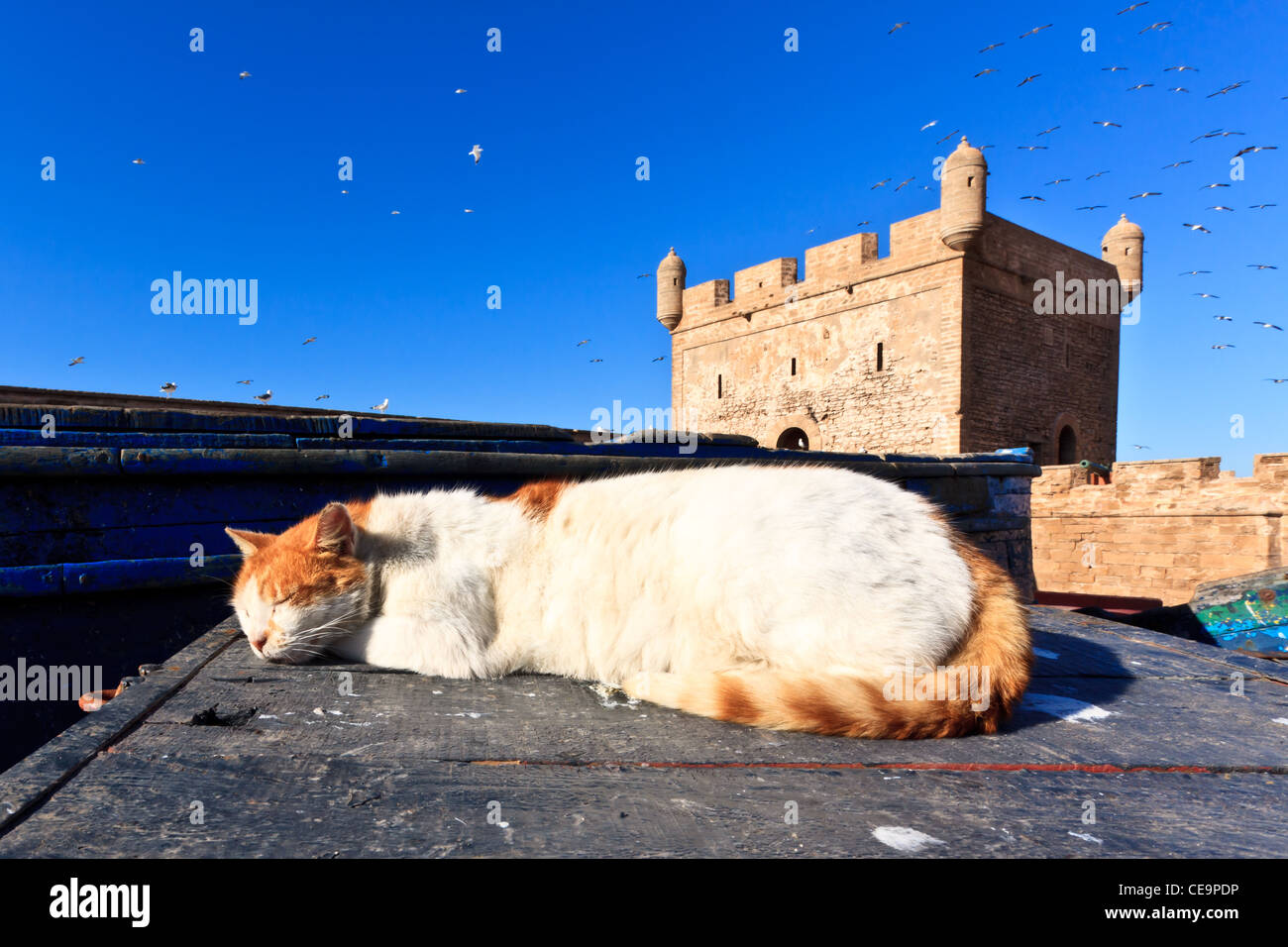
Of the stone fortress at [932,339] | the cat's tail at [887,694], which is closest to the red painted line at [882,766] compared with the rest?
the cat's tail at [887,694]

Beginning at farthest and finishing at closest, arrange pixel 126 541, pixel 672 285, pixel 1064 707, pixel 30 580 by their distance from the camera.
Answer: pixel 672 285 → pixel 126 541 → pixel 30 580 → pixel 1064 707

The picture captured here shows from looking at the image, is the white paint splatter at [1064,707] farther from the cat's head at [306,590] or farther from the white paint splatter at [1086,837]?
the cat's head at [306,590]

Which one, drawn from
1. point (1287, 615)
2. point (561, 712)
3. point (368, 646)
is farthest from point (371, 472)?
point (1287, 615)

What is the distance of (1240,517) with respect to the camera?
1203 centimetres

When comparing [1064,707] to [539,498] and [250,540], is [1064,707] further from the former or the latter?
→ [250,540]

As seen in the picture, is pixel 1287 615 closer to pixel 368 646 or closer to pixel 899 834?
pixel 899 834

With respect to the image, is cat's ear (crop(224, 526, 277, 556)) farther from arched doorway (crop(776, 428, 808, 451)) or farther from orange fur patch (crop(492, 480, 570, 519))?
arched doorway (crop(776, 428, 808, 451))

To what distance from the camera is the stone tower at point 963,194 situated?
14.9 meters

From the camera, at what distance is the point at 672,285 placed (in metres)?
22.8

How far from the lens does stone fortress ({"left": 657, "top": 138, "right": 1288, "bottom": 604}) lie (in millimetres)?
→ 12969

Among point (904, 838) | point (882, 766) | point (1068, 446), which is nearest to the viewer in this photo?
point (904, 838)

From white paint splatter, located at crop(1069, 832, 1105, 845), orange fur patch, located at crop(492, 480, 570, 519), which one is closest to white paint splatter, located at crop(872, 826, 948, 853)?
white paint splatter, located at crop(1069, 832, 1105, 845)

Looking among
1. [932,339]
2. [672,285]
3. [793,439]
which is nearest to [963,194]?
[932,339]

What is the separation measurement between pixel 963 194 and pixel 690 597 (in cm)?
1677
